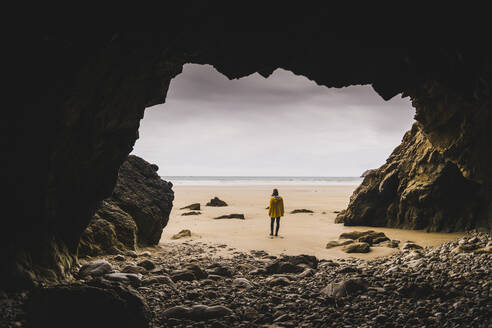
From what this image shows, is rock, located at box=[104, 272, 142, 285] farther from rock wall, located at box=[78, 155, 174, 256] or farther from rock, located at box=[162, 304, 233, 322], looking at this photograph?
rock wall, located at box=[78, 155, 174, 256]

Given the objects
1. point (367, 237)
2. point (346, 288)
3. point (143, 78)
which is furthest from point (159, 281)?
point (367, 237)

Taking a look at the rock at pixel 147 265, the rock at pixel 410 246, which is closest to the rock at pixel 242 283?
the rock at pixel 147 265

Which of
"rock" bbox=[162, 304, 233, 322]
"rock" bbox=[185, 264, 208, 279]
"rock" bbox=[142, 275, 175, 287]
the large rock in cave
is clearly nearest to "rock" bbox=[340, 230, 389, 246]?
the large rock in cave

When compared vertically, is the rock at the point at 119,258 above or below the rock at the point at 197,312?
below

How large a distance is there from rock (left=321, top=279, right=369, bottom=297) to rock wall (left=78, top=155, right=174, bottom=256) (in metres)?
5.89

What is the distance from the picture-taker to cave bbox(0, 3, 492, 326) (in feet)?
15.0

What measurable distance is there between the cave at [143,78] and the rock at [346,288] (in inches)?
159

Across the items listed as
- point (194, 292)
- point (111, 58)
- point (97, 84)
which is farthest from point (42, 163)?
point (194, 292)

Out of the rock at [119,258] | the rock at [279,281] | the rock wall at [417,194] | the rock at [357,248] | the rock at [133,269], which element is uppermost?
the rock wall at [417,194]

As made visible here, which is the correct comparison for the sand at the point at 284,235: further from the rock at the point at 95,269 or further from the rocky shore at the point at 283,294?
the rock at the point at 95,269

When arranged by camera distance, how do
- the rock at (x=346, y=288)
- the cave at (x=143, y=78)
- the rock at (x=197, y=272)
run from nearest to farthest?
the cave at (x=143, y=78) → the rock at (x=346, y=288) → the rock at (x=197, y=272)

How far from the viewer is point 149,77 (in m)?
6.55

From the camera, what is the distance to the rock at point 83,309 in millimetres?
3859

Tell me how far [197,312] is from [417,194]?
11246 mm
